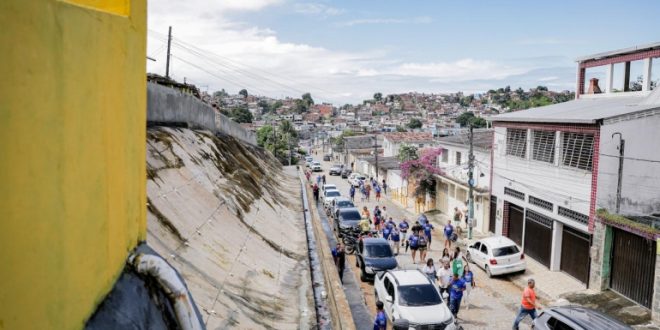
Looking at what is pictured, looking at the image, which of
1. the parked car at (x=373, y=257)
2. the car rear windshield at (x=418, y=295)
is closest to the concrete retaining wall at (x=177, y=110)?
the parked car at (x=373, y=257)

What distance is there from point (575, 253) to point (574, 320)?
8937mm

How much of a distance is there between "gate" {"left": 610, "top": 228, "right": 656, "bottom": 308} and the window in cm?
475

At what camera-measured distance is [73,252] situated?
2.61 metres

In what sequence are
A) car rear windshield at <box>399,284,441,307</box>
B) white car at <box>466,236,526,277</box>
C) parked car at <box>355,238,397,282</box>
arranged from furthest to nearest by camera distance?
white car at <box>466,236,526,277</box>, parked car at <box>355,238,397,282</box>, car rear windshield at <box>399,284,441,307</box>

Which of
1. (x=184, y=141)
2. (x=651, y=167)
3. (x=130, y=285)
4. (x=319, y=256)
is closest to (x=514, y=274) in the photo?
(x=651, y=167)

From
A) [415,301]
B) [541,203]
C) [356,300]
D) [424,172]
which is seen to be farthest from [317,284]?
[424,172]

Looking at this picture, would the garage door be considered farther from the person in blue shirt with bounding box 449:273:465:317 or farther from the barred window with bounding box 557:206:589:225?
the person in blue shirt with bounding box 449:273:465:317

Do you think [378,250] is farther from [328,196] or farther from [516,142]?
[328,196]

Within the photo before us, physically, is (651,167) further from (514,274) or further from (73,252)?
(73,252)

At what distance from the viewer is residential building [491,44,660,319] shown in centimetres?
1566

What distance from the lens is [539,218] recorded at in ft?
69.1

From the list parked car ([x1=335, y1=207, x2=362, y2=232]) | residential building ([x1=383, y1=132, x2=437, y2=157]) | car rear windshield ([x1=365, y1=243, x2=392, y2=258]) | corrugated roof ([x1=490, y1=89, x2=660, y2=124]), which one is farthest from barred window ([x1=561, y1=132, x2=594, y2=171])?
residential building ([x1=383, y1=132, x2=437, y2=157])

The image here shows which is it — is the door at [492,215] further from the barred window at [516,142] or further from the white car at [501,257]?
the white car at [501,257]

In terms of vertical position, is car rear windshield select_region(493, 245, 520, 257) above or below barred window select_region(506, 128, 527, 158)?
below
